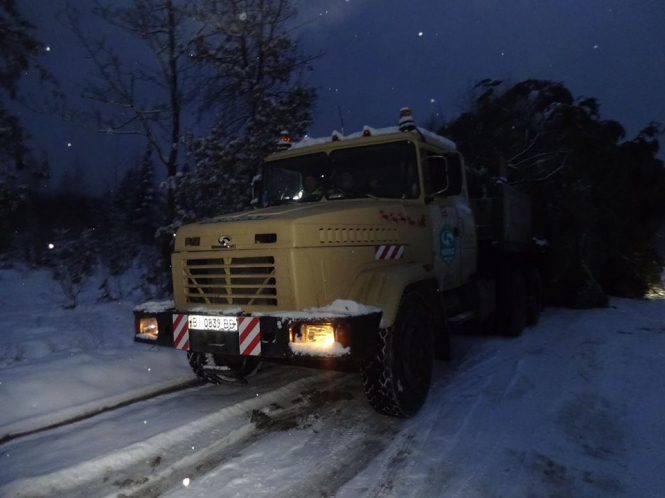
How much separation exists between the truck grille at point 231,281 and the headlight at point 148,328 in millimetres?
395

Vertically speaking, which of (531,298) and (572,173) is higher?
(572,173)

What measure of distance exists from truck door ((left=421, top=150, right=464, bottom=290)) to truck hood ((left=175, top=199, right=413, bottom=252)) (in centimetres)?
74

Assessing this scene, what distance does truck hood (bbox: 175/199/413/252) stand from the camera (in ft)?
13.2

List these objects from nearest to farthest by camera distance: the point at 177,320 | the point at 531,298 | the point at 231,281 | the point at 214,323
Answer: the point at 214,323 < the point at 231,281 < the point at 177,320 < the point at 531,298

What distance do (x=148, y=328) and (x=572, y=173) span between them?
9945 mm

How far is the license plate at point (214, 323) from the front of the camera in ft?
13.4

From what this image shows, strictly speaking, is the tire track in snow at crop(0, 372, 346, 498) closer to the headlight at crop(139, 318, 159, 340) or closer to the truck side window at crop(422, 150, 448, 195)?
the headlight at crop(139, 318, 159, 340)

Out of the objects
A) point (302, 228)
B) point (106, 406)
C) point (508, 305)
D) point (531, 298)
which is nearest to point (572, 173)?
point (531, 298)

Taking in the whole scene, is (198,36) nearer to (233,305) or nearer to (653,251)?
(233,305)

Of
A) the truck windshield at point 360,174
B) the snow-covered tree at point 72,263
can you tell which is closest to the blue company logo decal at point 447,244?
the truck windshield at point 360,174

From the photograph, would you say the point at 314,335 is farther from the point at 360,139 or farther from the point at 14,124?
the point at 14,124

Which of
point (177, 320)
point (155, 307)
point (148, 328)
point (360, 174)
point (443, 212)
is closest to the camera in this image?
point (177, 320)

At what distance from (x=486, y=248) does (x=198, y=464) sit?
227 inches

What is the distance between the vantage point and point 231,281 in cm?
433
